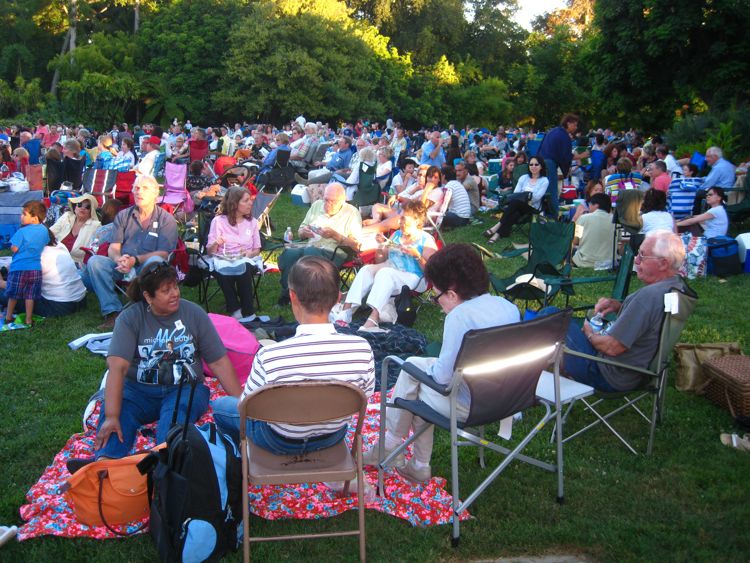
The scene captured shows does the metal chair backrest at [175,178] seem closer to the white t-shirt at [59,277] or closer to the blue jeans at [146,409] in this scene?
the white t-shirt at [59,277]

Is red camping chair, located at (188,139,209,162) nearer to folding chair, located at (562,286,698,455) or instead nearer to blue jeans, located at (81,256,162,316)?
blue jeans, located at (81,256,162,316)

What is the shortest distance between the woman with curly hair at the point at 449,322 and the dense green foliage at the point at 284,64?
72.3 feet

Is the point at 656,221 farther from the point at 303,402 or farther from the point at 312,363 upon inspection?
the point at 303,402

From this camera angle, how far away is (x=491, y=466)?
12.7 ft

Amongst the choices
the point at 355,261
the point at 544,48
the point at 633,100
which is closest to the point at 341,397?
the point at 355,261

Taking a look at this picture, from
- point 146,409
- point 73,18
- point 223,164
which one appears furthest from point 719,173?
point 73,18

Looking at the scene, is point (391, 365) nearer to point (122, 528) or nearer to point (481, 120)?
point (122, 528)

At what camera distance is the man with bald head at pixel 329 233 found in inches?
274

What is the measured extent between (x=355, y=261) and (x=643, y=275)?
11.2 feet

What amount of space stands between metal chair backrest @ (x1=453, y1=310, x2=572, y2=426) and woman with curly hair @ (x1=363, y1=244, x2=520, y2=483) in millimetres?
126

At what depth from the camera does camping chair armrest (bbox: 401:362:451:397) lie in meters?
3.09

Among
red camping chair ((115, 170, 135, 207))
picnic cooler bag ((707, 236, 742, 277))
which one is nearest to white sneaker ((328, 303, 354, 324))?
red camping chair ((115, 170, 135, 207))

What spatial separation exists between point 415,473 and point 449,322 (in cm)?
85

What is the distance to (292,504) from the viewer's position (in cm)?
348
